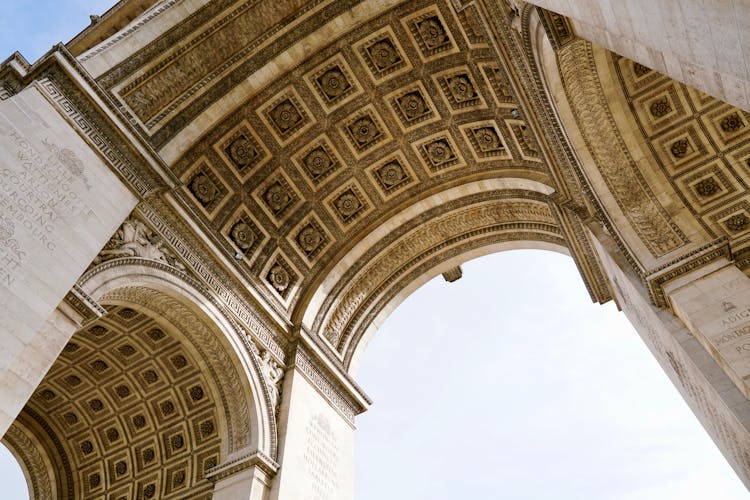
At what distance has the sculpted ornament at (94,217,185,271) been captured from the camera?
1066 cm

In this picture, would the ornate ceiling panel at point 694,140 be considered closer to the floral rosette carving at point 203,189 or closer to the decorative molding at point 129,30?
the decorative molding at point 129,30

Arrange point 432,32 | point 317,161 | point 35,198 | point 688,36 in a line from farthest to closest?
1. point 317,161
2. point 432,32
3. point 35,198
4. point 688,36

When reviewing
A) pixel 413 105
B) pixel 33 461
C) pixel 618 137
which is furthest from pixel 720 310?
pixel 33 461

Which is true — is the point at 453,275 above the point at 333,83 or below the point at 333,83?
below

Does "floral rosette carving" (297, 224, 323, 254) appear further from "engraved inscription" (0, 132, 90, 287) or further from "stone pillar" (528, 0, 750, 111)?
"stone pillar" (528, 0, 750, 111)

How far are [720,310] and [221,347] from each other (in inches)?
360

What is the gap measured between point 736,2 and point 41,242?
8.48 meters

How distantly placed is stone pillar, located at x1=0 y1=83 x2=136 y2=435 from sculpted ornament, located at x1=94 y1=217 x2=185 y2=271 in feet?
1.72

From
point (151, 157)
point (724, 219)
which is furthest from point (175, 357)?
point (724, 219)

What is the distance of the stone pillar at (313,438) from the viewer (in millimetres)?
12461

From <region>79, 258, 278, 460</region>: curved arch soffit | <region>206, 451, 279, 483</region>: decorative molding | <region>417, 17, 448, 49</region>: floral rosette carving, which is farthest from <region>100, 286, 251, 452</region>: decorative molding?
<region>417, 17, 448, 49</region>: floral rosette carving

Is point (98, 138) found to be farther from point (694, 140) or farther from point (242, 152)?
point (694, 140)

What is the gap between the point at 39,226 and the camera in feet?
28.5

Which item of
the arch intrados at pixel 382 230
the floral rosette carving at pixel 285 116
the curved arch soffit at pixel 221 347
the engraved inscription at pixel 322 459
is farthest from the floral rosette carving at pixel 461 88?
the engraved inscription at pixel 322 459
